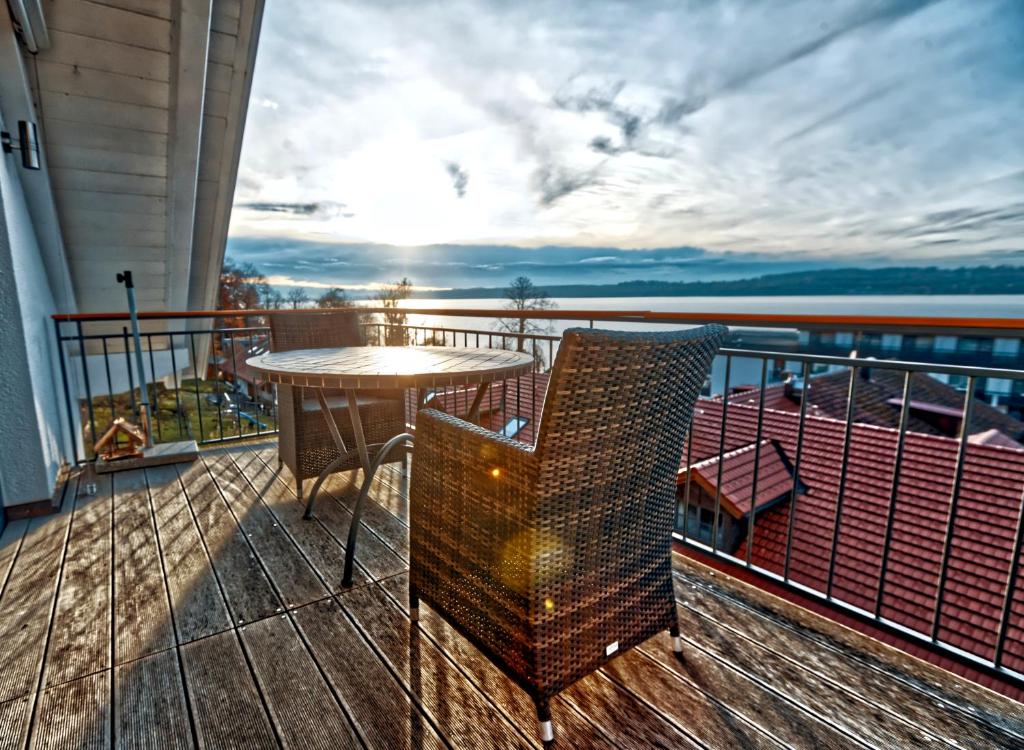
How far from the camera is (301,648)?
1.52 metres

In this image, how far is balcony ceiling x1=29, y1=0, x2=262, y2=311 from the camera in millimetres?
2939

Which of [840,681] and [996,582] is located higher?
[840,681]

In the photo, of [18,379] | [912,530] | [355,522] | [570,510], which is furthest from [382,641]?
[912,530]

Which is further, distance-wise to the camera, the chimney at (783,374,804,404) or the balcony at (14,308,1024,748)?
the chimney at (783,374,804,404)

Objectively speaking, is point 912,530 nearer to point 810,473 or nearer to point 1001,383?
point 810,473

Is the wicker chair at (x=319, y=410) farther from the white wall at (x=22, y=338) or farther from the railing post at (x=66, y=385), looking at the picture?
the railing post at (x=66, y=385)

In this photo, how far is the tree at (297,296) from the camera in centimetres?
1315

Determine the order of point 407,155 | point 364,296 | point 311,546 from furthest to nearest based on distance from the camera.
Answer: point 364,296, point 407,155, point 311,546

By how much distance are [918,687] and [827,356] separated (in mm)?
1021

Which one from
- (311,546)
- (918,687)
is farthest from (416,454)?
(918,687)

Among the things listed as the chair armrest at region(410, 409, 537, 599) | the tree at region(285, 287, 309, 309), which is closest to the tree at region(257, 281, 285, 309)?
the tree at region(285, 287, 309, 309)

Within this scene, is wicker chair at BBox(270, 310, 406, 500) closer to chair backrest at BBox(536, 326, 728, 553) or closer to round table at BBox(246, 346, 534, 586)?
round table at BBox(246, 346, 534, 586)

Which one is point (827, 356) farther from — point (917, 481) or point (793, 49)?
point (793, 49)

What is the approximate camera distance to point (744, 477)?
5582 millimetres
